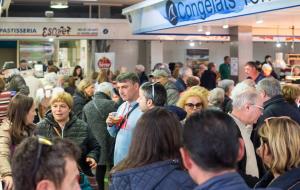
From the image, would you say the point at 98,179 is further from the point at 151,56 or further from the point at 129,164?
the point at 151,56

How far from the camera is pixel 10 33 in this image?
12664 millimetres

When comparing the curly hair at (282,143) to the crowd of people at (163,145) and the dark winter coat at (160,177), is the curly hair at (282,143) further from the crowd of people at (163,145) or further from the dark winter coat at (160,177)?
the dark winter coat at (160,177)

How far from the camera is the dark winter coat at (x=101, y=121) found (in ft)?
18.7

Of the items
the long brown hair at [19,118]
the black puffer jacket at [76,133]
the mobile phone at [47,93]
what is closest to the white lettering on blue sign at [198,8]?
the mobile phone at [47,93]

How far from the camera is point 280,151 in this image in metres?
2.59

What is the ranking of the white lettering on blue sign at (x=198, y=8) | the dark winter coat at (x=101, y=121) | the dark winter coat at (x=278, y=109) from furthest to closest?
the white lettering on blue sign at (x=198, y=8) → the dark winter coat at (x=101, y=121) → the dark winter coat at (x=278, y=109)

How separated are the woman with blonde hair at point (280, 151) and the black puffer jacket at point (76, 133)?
208 cm

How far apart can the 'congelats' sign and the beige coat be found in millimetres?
4052

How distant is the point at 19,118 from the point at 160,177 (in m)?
2.03

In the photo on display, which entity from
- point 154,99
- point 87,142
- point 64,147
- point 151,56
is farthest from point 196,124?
point 151,56

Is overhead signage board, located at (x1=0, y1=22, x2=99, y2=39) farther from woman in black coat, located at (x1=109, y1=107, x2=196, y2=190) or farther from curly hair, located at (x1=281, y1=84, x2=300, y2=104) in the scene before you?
woman in black coat, located at (x1=109, y1=107, x2=196, y2=190)

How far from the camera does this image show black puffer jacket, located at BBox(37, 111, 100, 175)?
4263mm

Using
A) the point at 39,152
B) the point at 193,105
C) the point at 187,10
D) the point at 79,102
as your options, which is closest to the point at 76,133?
the point at 193,105

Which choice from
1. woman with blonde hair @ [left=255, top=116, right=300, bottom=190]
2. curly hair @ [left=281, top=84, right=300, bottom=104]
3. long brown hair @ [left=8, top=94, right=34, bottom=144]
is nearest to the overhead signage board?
curly hair @ [left=281, top=84, right=300, bottom=104]
